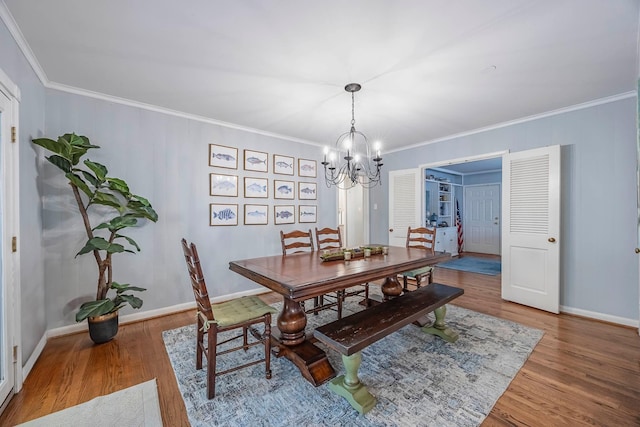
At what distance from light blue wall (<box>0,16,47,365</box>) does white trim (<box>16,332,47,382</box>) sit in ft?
0.13

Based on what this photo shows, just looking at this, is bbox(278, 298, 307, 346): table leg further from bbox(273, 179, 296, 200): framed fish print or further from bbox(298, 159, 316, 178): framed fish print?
bbox(298, 159, 316, 178): framed fish print

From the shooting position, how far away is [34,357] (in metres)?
2.11

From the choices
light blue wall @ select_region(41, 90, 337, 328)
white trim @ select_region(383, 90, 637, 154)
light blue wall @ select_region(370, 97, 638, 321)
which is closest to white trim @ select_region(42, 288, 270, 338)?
light blue wall @ select_region(41, 90, 337, 328)

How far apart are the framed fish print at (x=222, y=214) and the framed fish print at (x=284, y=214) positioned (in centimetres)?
64

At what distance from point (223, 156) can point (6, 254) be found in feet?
7.45

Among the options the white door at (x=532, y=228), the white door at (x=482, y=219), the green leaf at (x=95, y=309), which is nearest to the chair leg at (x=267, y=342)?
the green leaf at (x=95, y=309)

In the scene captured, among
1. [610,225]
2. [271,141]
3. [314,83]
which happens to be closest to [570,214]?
[610,225]

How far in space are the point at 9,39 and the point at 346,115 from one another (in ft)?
9.55

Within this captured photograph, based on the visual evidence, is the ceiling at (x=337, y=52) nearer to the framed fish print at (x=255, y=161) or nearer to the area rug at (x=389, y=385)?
the framed fish print at (x=255, y=161)

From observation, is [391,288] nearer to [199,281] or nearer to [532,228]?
[532,228]

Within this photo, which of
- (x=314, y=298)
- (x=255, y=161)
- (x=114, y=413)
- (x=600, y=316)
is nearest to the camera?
(x=114, y=413)

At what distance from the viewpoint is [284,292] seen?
166 centimetres

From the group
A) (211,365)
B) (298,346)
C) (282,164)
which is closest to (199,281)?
(211,365)

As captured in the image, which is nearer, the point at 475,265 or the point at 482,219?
the point at 475,265
